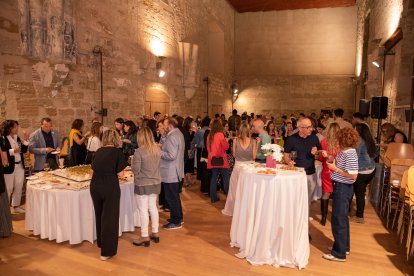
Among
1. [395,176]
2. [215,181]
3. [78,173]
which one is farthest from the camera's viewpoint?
[215,181]

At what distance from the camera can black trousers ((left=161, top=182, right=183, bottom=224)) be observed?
4398mm

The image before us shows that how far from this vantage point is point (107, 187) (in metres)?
3.44

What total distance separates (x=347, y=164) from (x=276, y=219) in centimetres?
92

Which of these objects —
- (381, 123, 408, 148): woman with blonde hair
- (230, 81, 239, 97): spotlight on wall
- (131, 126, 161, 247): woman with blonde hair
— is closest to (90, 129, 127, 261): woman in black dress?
(131, 126, 161, 247): woman with blonde hair

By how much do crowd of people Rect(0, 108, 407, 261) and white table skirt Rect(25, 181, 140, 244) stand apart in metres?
0.31

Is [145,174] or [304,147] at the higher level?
[304,147]

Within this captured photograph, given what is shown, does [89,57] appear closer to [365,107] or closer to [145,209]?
[145,209]

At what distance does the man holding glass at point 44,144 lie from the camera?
5273mm

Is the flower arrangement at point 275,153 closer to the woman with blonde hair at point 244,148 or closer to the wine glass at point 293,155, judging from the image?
the wine glass at point 293,155

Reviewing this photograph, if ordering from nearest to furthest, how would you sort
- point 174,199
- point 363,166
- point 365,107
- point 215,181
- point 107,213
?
point 107,213 → point 174,199 → point 363,166 → point 215,181 → point 365,107

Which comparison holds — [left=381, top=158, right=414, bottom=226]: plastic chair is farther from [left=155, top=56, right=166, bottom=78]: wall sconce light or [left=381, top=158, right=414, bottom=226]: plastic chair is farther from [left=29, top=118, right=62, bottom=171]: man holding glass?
[left=155, top=56, right=166, bottom=78]: wall sconce light

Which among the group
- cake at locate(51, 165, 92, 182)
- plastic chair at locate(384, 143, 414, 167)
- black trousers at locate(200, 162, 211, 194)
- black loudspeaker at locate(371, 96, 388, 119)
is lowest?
black trousers at locate(200, 162, 211, 194)

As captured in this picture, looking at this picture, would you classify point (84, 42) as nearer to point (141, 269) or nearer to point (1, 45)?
point (1, 45)

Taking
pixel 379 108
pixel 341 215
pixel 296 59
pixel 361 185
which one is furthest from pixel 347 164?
pixel 296 59
